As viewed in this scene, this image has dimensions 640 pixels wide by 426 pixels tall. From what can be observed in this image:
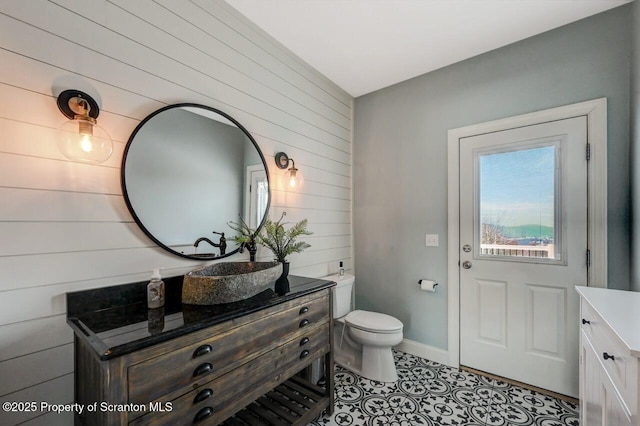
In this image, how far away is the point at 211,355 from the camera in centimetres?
115

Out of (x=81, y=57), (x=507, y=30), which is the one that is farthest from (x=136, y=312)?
(x=507, y=30)

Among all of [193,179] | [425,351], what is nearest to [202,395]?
[193,179]

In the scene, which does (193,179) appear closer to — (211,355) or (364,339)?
(211,355)

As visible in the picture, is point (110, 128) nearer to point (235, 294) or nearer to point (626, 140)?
point (235, 294)

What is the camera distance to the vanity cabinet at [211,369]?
0.92 m

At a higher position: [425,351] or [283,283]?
[283,283]

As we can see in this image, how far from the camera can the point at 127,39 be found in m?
1.40

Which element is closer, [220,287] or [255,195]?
[220,287]

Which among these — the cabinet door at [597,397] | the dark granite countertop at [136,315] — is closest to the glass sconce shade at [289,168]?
the dark granite countertop at [136,315]

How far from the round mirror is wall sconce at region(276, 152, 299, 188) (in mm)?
182

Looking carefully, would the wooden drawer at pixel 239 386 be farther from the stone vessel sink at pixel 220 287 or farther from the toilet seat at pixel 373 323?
the toilet seat at pixel 373 323

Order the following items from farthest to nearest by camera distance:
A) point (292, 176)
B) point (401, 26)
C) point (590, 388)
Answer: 1. point (292, 176)
2. point (401, 26)
3. point (590, 388)

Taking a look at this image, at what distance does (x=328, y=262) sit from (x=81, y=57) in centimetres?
222

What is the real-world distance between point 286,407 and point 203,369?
862 mm
